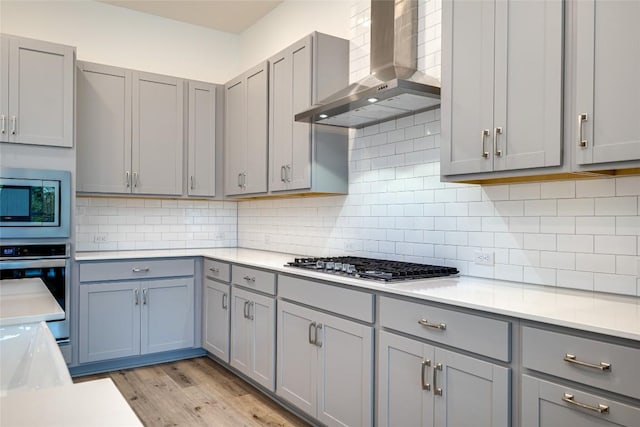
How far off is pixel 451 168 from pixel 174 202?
3280mm

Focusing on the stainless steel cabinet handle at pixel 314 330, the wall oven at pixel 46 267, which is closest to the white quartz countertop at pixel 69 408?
the stainless steel cabinet handle at pixel 314 330

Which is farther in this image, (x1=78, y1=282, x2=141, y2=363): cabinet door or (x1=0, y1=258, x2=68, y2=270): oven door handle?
(x1=78, y1=282, x2=141, y2=363): cabinet door

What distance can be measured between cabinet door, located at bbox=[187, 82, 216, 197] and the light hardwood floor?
5.36ft

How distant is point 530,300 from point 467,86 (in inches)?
40.4

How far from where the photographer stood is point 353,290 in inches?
95.8

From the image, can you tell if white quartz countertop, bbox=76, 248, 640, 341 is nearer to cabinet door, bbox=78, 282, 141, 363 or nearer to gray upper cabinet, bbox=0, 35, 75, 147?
cabinet door, bbox=78, 282, 141, 363

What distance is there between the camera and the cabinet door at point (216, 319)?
3.80 m

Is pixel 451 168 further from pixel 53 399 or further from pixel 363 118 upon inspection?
pixel 53 399

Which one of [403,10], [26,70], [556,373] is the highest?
[403,10]

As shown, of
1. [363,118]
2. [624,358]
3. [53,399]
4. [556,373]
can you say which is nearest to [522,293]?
[556,373]

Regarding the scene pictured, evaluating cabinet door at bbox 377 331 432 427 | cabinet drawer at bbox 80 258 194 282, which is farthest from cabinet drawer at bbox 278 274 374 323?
cabinet drawer at bbox 80 258 194 282

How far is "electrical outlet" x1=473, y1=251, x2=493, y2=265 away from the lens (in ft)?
8.29

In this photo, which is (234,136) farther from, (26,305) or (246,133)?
(26,305)

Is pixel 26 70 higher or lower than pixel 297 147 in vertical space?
higher
